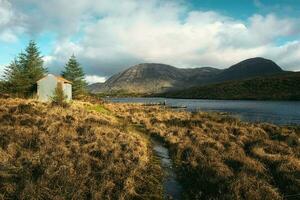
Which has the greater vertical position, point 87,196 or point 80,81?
point 80,81

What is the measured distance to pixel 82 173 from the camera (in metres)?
11.9

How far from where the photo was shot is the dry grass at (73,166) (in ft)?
33.2

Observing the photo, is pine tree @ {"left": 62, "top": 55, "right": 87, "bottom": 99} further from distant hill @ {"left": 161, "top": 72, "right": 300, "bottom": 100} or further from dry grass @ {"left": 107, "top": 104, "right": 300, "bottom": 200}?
distant hill @ {"left": 161, "top": 72, "right": 300, "bottom": 100}

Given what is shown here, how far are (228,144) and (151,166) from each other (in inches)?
254

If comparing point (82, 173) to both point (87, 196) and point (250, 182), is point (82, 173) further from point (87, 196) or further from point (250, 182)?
point (250, 182)

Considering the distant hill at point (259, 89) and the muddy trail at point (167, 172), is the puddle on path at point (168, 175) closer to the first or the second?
the muddy trail at point (167, 172)

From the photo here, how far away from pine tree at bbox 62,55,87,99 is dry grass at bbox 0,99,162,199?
46.3 m

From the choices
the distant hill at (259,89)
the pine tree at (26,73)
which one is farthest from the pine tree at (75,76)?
the distant hill at (259,89)

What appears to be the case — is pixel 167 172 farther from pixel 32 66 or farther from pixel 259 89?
pixel 259 89

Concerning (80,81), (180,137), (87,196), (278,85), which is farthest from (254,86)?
(87,196)

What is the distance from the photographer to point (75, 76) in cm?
6544

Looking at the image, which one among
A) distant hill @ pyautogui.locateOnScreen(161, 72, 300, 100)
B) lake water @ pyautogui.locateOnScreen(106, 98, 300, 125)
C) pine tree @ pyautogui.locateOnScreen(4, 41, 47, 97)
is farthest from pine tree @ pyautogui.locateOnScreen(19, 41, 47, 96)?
distant hill @ pyautogui.locateOnScreen(161, 72, 300, 100)

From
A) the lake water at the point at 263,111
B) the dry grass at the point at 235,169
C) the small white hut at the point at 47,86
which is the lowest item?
the lake water at the point at 263,111

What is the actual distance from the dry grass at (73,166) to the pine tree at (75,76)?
152 ft
